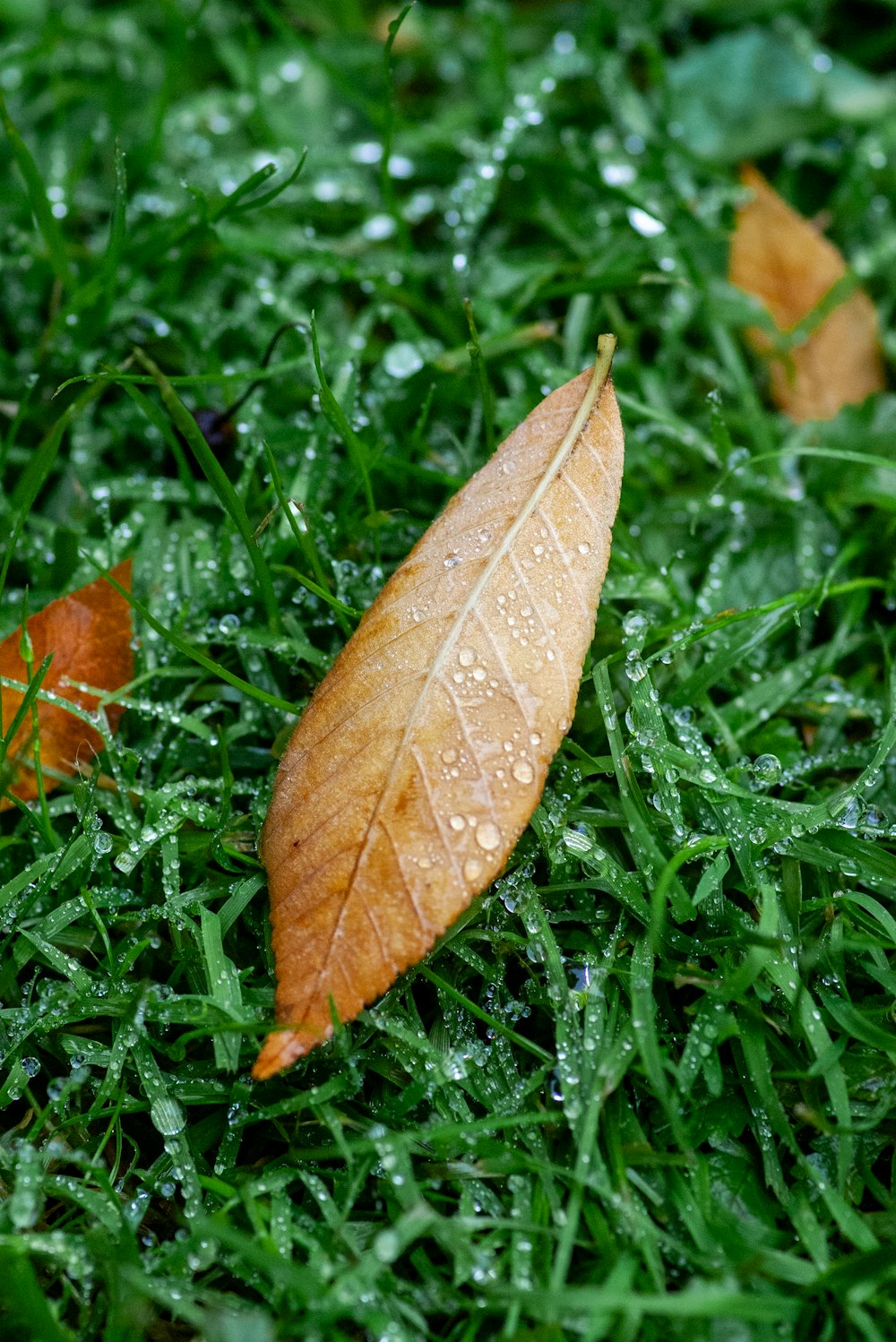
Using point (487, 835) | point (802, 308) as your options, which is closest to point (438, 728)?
point (487, 835)

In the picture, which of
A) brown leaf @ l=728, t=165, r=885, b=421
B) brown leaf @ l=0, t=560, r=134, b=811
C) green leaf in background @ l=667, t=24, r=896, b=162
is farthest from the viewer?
green leaf in background @ l=667, t=24, r=896, b=162

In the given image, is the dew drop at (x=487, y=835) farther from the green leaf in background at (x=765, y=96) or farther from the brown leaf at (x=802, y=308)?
the green leaf in background at (x=765, y=96)

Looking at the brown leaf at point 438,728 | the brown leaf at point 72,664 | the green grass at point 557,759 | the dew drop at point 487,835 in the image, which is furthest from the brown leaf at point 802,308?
the brown leaf at point 72,664

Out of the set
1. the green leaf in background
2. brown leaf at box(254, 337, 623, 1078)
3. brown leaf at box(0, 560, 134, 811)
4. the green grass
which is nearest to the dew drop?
brown leaf at box(254, 337, 623, 1078)

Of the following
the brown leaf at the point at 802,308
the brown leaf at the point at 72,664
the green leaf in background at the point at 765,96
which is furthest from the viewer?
the green leaf in background at the point at 765,96

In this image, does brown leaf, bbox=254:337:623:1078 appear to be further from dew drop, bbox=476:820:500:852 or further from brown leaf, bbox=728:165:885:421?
brown leaf, bbox=728:165:885:421

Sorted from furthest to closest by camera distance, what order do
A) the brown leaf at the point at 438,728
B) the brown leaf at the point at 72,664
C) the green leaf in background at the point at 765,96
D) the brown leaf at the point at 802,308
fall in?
the green leaf in background at the point at 765,96
the brown leaf at the point at 802,308
the brown leaf at the point at 72,664
the brown leaf at the point at 438,728

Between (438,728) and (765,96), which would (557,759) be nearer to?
(438,728)
